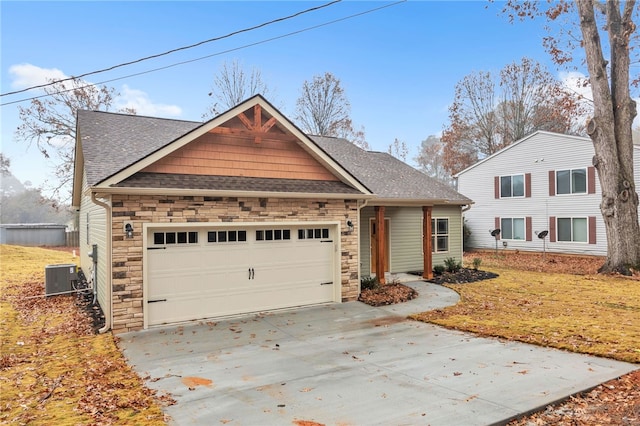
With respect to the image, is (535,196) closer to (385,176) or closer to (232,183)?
(385,176)

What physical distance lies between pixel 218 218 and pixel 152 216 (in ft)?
4.45

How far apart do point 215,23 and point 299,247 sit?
8.34 meters

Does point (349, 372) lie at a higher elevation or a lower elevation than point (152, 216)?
lower

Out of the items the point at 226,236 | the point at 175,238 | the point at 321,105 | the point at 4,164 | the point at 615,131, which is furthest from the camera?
the point at 4,164

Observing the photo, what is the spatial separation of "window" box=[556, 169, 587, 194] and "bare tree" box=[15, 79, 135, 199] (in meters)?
30.2

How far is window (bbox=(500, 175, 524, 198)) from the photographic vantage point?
2270cm

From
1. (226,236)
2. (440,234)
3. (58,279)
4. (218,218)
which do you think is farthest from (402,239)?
(58,279)

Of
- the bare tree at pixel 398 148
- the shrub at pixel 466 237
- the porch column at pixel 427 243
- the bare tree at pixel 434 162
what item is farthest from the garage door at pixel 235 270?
the bare tree at pixel 434 162

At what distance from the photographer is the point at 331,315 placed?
9094 millimetres

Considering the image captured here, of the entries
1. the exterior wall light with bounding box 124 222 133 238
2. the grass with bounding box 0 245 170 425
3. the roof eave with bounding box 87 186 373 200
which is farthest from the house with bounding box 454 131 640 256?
the grass with bounding box 0 245 170 425

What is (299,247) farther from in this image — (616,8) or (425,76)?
(425,76)

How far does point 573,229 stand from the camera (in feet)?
67.4

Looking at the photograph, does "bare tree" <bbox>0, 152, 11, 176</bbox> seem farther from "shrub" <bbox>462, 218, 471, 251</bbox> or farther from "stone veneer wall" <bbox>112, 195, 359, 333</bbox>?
"shrub" <bbox>462, 218, 471, 251</bbox>

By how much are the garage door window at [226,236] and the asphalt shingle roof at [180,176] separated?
3.45 ft
